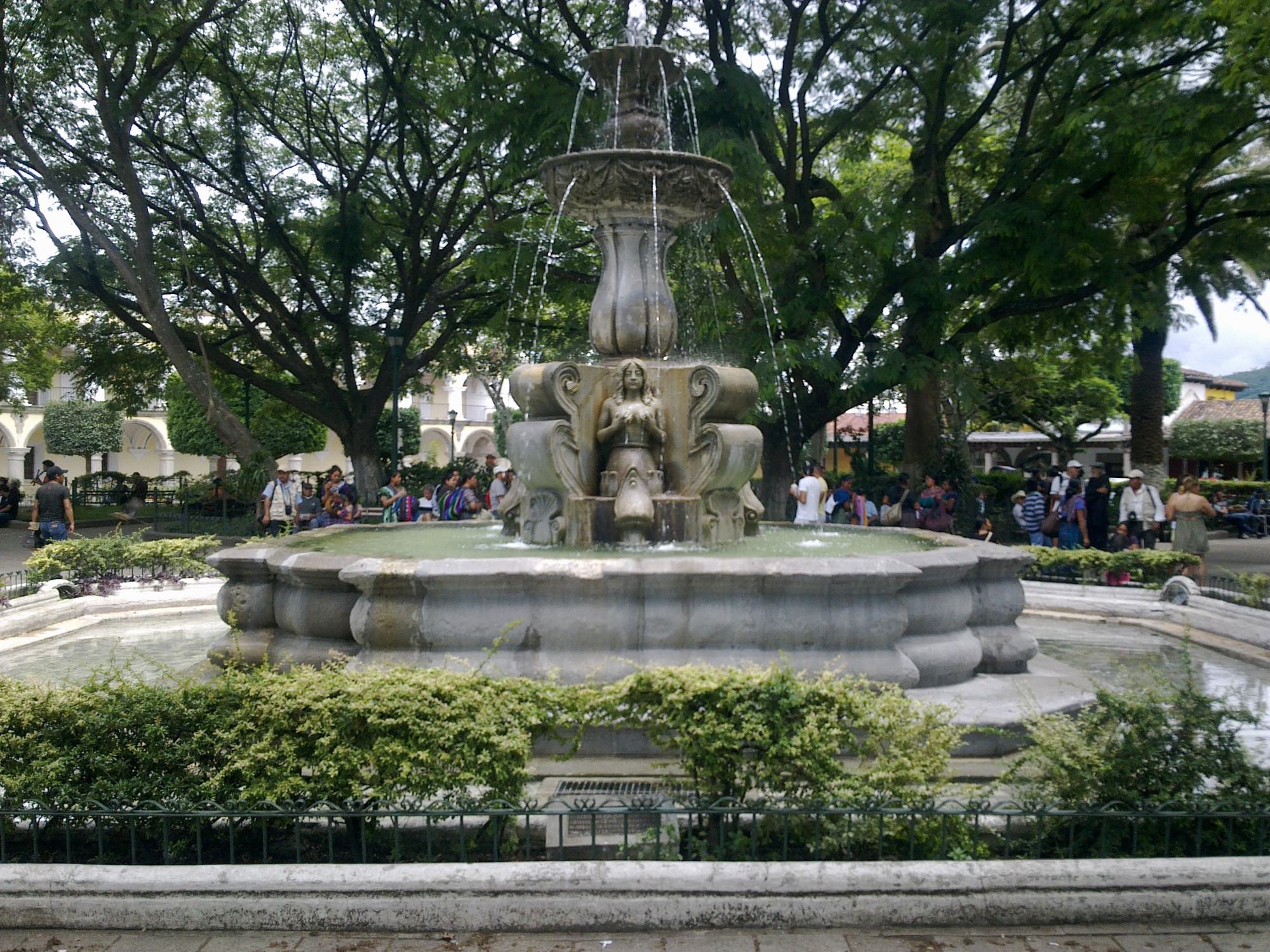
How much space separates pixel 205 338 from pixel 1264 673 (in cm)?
2192

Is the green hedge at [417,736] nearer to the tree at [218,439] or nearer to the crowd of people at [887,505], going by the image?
the crowd of people at [887,505]

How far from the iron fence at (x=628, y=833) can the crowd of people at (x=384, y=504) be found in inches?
439

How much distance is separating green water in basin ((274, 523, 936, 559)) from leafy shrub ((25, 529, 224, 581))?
9.87 feet

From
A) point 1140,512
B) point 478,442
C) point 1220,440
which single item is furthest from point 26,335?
point 1220,440

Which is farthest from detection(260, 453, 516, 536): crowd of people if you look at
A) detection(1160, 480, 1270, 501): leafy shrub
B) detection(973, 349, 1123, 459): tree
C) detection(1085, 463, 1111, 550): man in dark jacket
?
detection(1160, 480, 1270, 501): leafy shrub

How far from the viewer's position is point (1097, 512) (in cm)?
1605

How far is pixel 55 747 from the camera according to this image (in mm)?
4500

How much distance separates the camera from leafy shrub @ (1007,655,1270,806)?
14.4ft

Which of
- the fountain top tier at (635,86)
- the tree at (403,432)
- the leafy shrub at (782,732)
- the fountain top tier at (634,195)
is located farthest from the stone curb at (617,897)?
the tree at (403,432)

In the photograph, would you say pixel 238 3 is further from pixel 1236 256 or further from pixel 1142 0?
pixel 1236 256

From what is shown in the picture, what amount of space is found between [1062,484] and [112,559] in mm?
13074

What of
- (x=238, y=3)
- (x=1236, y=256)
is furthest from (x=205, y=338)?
(x=1236, y=256)

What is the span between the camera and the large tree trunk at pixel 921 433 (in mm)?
21562

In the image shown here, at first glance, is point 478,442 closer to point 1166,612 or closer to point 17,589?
point 17,589
